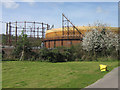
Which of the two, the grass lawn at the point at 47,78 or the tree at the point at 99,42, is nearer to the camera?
the grass lawn at the point at 47,78

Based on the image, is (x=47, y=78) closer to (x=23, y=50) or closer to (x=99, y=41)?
(x=23, y=50)

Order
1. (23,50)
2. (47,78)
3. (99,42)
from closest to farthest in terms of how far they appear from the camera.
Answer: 1. (47,78)
2. (23,50)
3. (99,42)

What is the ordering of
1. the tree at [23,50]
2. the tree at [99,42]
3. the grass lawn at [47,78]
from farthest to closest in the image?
1. the tree at [99,42]
2. the tree at [23,50]
3. the grass lawn at [47,78]

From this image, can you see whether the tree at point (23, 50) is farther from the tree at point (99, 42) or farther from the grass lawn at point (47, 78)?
the grass lawn at point (47, 78)

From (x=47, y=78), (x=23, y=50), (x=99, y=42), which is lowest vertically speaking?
(x=47, y=78)

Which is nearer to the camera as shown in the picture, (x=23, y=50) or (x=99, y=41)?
(x=23, y=50)

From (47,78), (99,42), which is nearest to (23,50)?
(99,42)

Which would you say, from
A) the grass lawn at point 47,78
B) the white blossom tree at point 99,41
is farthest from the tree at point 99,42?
the grass lawn at point 47,78

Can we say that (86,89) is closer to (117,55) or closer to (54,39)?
(117,55)

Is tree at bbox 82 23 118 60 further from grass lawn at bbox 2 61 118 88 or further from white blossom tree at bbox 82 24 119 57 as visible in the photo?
grass lawn at bbox 2 61 118 88

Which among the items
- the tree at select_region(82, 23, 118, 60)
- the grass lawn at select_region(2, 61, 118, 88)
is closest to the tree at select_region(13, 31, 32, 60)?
the tree at select_region(82, 23, 118, 60)

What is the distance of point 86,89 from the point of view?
7.95 m

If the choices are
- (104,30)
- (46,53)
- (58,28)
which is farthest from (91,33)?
(58,28)

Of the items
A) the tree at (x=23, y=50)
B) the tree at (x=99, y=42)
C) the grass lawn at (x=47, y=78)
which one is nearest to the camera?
the grass lawn at (x=47, y=78)
